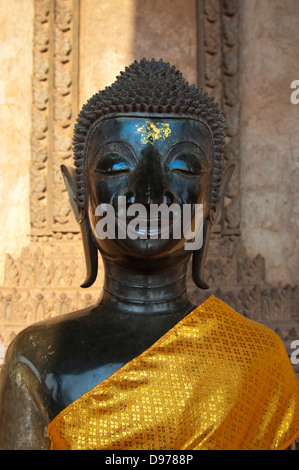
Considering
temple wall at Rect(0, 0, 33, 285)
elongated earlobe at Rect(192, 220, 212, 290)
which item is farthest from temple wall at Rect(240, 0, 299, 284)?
elongated earlobe at Rect(192, 220, 212, 290)

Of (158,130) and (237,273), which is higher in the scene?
(158,130)

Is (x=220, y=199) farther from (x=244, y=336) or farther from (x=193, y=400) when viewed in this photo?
(x=193, y=400)

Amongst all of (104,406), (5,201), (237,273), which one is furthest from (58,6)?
(104,406)

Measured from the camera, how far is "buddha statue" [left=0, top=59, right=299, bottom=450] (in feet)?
4.13

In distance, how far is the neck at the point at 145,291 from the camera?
1.46 metres

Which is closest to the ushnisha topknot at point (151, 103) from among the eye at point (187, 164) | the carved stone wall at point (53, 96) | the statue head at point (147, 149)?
the statue head at point (147, 149)

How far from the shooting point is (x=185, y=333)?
1.38 m

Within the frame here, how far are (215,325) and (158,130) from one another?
53 centimetres

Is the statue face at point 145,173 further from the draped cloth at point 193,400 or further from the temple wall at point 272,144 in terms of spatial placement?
the temple wall at point 272,144

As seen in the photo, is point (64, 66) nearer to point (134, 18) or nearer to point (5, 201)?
point (134, 18)

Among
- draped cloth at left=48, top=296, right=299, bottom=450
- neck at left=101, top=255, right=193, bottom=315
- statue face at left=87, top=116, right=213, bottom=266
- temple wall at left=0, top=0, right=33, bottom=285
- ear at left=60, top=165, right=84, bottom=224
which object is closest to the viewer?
draped cloth at left=48, top=296, right=299, bottom=450

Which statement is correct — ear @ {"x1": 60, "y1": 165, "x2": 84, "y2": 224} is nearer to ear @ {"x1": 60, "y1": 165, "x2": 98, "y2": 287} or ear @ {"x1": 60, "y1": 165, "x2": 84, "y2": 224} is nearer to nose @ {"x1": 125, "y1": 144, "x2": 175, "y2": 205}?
ear @ {"x1": 60, "y1": 165, "x2": 98, "y2": 287}
